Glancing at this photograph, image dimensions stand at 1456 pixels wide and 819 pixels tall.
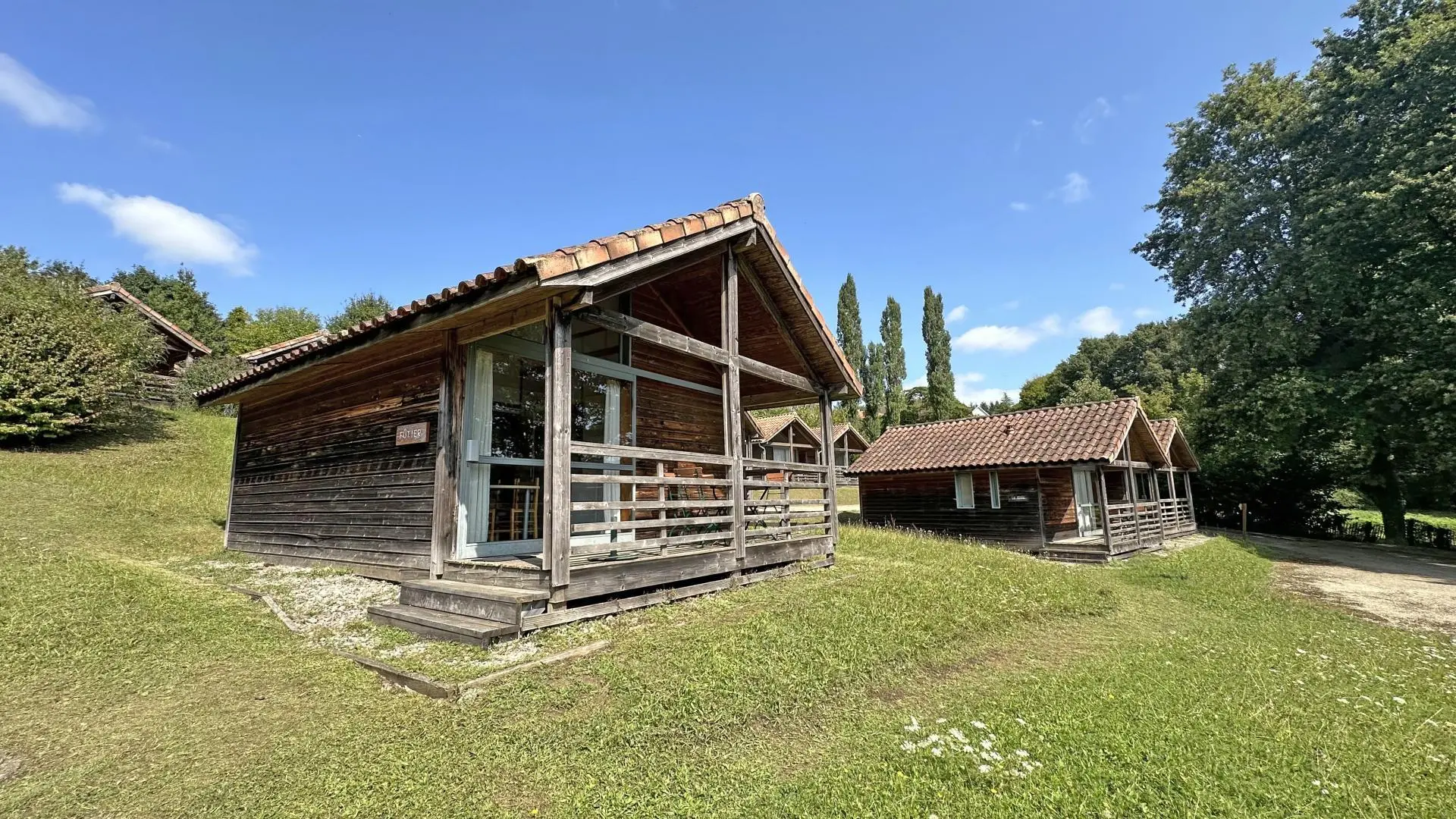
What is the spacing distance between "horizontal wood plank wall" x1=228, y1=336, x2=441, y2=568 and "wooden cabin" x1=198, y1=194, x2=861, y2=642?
35 millimetres

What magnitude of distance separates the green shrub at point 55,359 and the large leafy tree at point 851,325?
146ft

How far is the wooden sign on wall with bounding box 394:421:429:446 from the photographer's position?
24.0ft

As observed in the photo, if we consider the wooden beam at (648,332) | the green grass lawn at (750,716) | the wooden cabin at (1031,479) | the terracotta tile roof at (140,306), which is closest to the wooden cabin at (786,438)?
the wooden cabin at (1031,479)

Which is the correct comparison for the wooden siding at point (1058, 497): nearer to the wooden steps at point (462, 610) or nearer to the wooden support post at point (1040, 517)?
the wooden support post at point (1040, 517)

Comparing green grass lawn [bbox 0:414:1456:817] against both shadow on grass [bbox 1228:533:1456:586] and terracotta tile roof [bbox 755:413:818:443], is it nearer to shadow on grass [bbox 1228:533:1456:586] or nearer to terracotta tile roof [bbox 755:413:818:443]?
shadow on grass [bbox 1228:533:1456:586]

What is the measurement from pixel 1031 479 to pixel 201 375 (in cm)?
3022

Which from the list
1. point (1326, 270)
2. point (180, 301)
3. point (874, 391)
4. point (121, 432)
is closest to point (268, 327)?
point (180, 301)

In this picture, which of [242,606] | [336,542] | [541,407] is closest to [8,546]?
[336,542]

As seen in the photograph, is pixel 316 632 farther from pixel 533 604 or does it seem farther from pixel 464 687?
pixel 464 687

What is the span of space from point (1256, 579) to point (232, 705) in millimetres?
15742

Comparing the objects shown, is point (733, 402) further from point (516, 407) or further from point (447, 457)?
point (447, 457)

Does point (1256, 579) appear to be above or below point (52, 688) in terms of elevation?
below

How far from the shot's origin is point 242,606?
6387mm

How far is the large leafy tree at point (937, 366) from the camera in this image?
4881cm
